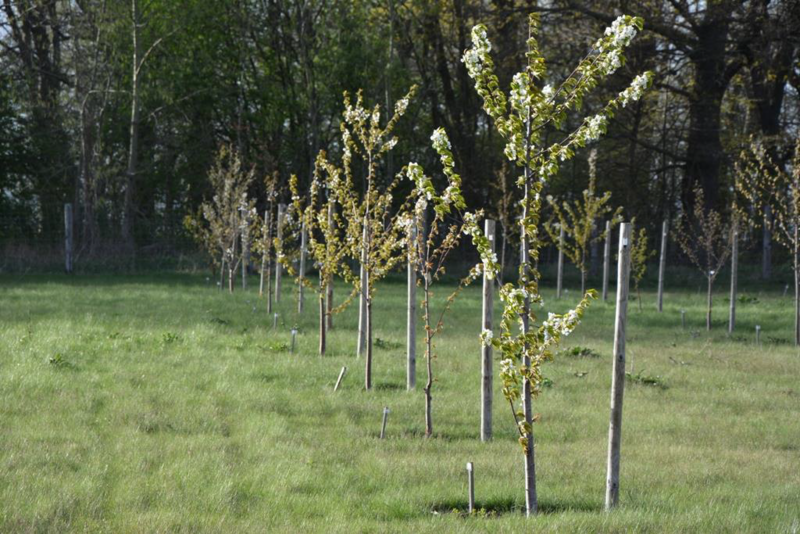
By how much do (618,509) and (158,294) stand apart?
1491cm

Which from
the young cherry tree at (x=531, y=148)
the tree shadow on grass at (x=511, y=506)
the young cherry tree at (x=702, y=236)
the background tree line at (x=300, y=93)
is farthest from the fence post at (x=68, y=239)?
the young cherry tree at (x=531, y=148)

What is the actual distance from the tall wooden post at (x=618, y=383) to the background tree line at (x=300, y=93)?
809 inches

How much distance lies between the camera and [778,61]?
27625mm

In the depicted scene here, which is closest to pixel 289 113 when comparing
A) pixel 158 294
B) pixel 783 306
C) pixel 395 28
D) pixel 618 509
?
pixel 395 28

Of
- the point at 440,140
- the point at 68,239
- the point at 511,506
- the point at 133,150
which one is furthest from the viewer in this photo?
the point at 133,150

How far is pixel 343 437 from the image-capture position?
7.65m

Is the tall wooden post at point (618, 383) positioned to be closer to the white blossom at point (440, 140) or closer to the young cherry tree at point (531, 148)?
the young cherry tree at point (531, 148)

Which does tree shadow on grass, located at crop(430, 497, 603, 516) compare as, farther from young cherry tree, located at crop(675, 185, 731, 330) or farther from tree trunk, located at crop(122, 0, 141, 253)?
tree trunk, located at crop(122, 0, 141, 253)

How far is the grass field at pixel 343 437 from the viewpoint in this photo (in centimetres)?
561

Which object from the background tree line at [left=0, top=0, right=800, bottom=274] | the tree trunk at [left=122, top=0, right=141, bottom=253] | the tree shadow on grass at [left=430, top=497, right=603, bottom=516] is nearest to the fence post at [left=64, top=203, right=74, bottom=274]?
the background tree line at [left=0, top=0, right=800, bottom=274]

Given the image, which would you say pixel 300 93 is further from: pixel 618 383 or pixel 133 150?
pixel 618 383

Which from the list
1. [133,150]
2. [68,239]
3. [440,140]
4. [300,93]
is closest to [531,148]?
[440,140]

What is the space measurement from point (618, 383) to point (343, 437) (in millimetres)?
2612

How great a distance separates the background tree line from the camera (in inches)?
1100
